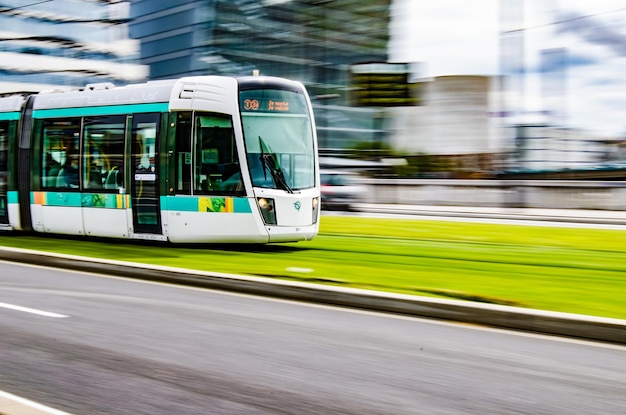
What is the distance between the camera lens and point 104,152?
47.6 feet

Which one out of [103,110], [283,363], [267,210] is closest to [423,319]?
[283,363]

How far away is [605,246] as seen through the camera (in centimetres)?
1455

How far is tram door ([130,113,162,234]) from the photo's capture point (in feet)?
45.0

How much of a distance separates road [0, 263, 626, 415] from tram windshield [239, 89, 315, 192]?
16.1 ft

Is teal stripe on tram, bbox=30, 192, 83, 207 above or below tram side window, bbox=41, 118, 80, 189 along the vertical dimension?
below

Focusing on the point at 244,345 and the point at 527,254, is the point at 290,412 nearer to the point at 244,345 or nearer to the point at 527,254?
the point at 244,345

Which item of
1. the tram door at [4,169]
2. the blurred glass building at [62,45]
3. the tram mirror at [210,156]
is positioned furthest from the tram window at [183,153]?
the blurred glass building at [62,45]

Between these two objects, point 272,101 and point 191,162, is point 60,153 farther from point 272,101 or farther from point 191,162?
point 272,101

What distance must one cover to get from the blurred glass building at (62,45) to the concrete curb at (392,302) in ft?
178

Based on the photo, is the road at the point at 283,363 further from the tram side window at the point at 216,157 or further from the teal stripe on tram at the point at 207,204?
the tram side window at the point at 216,157

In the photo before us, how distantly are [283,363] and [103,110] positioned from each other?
32.3 feet

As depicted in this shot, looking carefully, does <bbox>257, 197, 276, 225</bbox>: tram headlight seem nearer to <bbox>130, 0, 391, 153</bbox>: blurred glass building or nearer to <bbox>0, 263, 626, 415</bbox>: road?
<bbox>0, 263, 626, 415</bbox>: road

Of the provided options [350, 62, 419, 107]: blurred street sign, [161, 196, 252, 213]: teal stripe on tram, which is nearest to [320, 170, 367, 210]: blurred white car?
[350, 62, 419, 107]: blurred street sign

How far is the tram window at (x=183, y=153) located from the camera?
1332 centimetres
